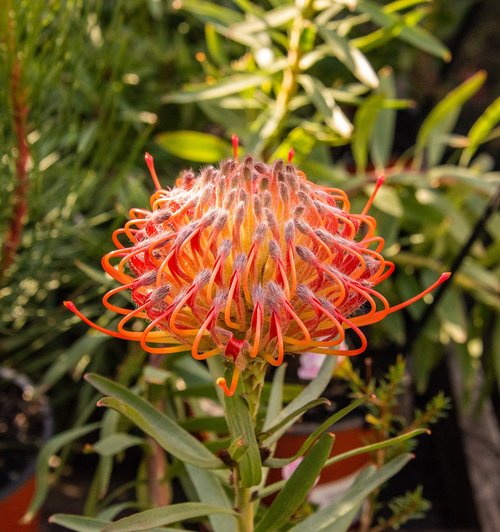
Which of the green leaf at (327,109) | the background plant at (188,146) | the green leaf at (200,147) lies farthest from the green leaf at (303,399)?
the green leaf at (200,147)

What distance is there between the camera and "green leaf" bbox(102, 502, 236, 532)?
0.95ft

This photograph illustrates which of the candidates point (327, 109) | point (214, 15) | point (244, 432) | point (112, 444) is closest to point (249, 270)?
point (244, 432)

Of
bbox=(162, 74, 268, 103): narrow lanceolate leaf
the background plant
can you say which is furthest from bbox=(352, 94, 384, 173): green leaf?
bbox=(162, 74, 268, 103): narrow lanceolate leaf

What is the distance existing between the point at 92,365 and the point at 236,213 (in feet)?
1.71

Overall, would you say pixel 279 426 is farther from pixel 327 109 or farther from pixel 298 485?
pixel 327 109

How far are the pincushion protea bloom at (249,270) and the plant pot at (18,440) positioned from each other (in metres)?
0.35

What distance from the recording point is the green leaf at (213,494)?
14.5 inches

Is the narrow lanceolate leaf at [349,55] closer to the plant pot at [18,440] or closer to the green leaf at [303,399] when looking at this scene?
the green leaf at [303,399]

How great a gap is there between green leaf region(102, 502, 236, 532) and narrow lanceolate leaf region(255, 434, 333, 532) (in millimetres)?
18

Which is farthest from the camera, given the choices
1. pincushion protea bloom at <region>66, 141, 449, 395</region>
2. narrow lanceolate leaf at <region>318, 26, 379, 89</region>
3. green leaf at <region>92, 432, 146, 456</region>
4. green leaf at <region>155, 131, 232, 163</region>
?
green leaf at <region>155, 131, 232, 163</region>

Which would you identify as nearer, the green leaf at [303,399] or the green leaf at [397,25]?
the green leaf at [303,399]

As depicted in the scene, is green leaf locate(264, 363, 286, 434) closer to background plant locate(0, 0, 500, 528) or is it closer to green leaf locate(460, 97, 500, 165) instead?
background plant locate(0, 0, 500, 528)

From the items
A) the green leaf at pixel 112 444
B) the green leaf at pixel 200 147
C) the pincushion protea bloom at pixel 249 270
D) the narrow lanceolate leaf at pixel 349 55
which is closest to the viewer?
the pincushion protea bloom at pixel 249 270

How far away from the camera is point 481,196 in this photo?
752 millimetres
